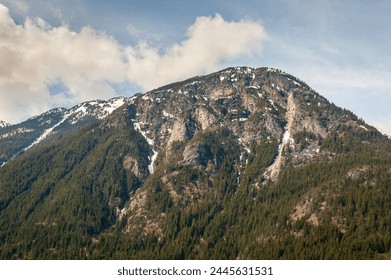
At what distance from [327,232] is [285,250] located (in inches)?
930

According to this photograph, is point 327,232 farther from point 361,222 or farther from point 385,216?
point 385,216

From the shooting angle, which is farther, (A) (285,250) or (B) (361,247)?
(A) (285,250)

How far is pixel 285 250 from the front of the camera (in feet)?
621
